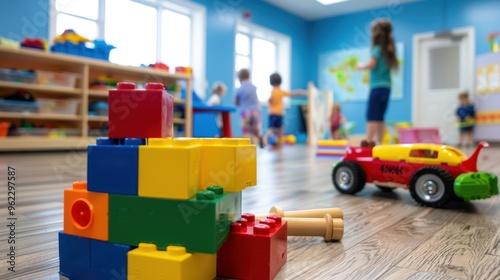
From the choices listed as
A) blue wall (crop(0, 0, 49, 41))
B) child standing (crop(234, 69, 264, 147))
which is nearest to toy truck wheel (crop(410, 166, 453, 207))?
child standing (crop(234, 69, 264, 147))

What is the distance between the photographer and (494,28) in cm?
547

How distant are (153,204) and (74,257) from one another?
152 millimetres

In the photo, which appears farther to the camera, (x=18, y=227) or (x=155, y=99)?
(x=18, y=227)

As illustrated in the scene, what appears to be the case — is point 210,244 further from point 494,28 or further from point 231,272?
point 494,28

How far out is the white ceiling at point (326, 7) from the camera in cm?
620

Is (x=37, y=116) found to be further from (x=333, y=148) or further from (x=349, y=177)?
(x=349, y=177)

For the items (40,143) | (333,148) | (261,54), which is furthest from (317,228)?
(261,54)

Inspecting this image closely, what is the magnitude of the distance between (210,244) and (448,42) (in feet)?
21.1

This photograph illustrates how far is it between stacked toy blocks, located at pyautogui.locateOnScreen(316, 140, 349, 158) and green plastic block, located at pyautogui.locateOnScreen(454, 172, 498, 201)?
206 cm

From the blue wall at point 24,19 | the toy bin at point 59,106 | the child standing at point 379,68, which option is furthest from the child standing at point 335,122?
the blue wall at point 24,19

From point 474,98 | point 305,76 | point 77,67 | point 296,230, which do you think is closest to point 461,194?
point 296,230

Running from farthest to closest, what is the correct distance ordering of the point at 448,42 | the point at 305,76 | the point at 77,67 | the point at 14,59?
the point at 305,76 < the point at 448,42 < the point at 77,67 < the point at 14,59

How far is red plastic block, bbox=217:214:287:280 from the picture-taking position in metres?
0.56

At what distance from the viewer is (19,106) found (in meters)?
2.97
